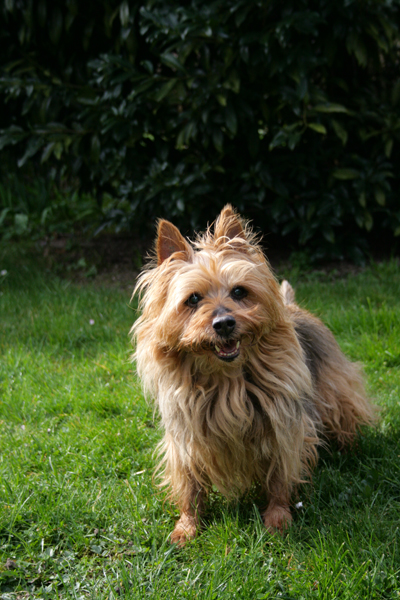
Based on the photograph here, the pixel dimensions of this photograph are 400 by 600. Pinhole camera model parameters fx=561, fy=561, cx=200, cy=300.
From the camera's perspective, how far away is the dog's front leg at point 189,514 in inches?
100

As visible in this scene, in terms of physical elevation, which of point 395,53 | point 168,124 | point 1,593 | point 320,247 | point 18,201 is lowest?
point 1,593

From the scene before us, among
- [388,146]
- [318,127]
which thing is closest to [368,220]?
[388,146]

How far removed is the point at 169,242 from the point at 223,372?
627 millimetres

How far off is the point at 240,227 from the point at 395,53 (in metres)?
3.91

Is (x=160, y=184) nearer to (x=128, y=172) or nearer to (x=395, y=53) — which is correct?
(x=128, y=172)

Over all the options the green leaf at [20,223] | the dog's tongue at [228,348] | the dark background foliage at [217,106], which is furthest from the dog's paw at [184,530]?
the green leaf at [20,223]

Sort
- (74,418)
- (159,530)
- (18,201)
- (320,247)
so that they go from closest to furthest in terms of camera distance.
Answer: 1. (159,530)
2. (74,418)
3. (320,247)
4. (18,201)

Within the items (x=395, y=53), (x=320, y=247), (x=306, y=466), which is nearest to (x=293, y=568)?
(x=306, y=466)

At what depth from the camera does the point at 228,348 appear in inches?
89.7

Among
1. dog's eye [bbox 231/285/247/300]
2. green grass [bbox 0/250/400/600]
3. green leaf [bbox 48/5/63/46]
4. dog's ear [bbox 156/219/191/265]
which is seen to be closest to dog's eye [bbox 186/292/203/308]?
A: dog's eye [bbox 231/285/247/300]

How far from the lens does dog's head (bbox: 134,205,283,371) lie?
2234 millimetres

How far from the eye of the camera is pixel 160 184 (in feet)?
17.3

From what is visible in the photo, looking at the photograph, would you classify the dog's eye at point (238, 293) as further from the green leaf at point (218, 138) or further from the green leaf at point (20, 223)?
the green leaf at point (20, 223)

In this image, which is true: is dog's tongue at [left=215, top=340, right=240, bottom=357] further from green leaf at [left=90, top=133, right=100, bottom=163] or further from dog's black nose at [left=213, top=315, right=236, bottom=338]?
green leaf at [left=90, top=133, right=100, bottom=163]
